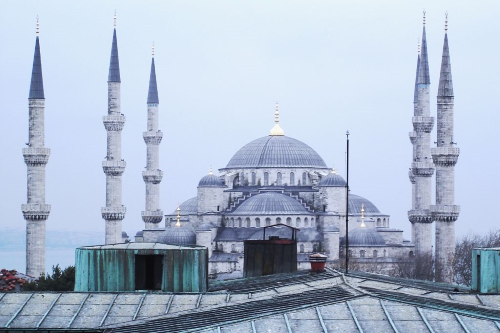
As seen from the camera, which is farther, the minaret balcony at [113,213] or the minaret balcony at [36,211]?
the minaret balcony at [113,213]

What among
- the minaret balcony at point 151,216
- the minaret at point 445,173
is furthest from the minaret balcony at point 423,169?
the minaret balcony at point 151,216

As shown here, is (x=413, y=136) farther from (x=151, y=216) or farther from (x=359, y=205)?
(x=151, y=216)

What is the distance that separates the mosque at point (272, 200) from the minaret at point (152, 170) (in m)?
0.06

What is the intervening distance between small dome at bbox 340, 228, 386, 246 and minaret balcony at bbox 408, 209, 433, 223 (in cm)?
450

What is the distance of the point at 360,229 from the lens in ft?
270

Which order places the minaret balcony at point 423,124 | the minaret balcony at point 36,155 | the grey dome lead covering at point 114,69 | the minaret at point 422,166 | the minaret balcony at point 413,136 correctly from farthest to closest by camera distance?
the minaret balcony at point 413,136
the minaret balcony at point 423,124
the minaret at point 422,166
the grey dome lead covering at point 114,69
the minaret balcony at point 36,155

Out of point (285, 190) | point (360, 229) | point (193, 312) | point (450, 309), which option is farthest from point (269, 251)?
point (285, 190)

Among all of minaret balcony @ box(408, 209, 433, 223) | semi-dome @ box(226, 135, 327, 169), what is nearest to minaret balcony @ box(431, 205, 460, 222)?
minaret balcony @ box(408, 209, 433, 223)

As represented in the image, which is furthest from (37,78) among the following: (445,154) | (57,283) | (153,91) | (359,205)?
(359,205)

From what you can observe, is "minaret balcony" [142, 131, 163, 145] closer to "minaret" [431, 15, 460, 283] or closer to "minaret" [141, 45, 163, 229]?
"minaret" [141, 45, 163, 229]

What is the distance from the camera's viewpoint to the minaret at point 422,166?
75.5 m

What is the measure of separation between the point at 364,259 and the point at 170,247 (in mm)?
52623

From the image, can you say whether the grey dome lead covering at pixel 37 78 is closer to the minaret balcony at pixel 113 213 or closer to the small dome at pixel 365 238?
the minaret balcony at pixel 113 213

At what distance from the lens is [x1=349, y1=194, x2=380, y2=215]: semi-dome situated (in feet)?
297
